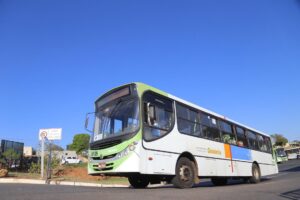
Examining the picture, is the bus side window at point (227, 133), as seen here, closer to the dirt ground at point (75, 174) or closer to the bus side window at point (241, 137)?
the bus side window at point (241, 137)

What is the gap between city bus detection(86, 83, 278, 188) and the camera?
33.0 feet

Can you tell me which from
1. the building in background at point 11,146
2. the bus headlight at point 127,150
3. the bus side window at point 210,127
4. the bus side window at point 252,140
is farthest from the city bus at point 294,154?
the bus headlight at point 127,150

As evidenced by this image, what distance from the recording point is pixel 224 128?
15742 mm

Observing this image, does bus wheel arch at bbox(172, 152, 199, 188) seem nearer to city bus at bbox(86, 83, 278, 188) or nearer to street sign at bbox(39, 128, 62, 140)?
city bus at bbox(86, 83, 278, 188)

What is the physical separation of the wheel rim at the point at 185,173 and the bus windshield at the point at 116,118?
2480 millimetres

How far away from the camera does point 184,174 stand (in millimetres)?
11500

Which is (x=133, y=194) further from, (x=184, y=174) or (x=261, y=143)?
(x=261, y=143)

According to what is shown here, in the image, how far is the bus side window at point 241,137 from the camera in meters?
17.2

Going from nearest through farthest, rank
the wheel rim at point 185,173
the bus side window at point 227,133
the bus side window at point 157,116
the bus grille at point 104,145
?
the bus grille at point 104,145
the bus side window at point 157,116
the wheel rim at point 185,173
the bus side window at point 227,133

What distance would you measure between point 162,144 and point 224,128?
5837 mm

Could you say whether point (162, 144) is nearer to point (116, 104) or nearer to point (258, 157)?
point (116, 104)

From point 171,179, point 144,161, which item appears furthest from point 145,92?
point 171,179

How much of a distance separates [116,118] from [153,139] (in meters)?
1.44

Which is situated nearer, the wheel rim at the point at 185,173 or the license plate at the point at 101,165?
the license plate at the point at 101,165
